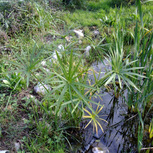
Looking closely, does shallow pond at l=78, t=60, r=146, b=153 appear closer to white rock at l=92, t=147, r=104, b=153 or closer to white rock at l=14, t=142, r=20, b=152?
white rock at l=92, t=147, r=104, b=153

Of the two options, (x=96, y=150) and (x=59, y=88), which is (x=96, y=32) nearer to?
(x=59, y=88)

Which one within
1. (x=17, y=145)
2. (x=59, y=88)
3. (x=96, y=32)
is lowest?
(x=17, y=145)

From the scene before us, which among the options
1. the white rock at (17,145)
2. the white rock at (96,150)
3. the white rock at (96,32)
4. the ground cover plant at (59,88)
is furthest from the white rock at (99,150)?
the white rock at (96,32)

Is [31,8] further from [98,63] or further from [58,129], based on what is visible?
[58,129]

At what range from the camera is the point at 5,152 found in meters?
1.77

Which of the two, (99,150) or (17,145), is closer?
(17,145)

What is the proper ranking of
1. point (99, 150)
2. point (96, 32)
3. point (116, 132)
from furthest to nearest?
point (96, 32), point (116, 132), point (99, 150)

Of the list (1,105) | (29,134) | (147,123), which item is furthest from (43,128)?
(147,123)

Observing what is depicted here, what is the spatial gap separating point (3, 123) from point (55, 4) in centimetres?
412

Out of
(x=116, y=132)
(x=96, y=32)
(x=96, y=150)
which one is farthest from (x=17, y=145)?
(x=96, y=32)

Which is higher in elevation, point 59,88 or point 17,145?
point 59,88

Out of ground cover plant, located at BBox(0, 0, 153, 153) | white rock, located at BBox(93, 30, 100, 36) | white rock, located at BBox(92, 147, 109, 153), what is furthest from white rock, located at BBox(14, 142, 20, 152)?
white rock, located at BBox(93, 30, 100, 36)

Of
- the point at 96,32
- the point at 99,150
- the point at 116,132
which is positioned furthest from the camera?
the point at 96,32

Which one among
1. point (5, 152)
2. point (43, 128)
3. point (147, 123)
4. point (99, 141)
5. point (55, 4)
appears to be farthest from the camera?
point (55, 4)
